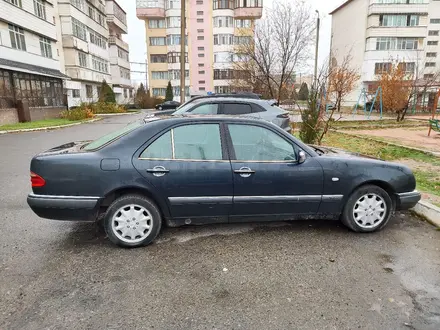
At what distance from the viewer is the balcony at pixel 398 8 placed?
38062 mm

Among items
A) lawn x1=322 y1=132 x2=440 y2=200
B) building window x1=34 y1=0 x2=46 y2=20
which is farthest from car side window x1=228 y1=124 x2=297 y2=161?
building window x1=34 y1=0 x2=46 y2=20

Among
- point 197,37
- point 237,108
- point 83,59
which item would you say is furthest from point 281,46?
point 197,37

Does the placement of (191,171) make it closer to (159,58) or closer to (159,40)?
(159,58)

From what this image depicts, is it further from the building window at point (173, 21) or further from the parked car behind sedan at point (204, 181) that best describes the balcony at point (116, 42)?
the parked car behind sedan at point (204, 181)

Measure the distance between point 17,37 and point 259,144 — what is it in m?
27.0

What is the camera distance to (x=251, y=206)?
146 inches

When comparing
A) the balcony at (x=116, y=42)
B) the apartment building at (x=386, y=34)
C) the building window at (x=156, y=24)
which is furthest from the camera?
the building window at (x=156, y=24)

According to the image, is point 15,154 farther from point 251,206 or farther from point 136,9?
point 136,9

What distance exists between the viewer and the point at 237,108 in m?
8.34

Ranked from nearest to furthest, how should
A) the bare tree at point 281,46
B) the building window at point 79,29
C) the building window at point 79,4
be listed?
the bare tree at point 281,46 → the building window at point 79,4 → the building window at point 79,29

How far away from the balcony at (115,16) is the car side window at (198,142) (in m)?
51.3

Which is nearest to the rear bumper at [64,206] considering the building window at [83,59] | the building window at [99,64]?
the building window at [83,59]

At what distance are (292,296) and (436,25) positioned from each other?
5973 centimetres

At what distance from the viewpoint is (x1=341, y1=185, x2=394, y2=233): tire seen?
3.89m
